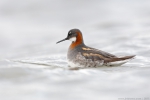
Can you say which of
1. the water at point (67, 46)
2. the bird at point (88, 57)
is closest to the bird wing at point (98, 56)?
the bird at point (88, 57)

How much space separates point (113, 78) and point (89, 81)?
1.86 feet

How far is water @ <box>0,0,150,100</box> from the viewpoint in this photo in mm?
9336

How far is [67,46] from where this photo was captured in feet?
57.1

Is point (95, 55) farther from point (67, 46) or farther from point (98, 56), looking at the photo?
point (67, 46)

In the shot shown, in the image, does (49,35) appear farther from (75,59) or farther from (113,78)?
(113,78)

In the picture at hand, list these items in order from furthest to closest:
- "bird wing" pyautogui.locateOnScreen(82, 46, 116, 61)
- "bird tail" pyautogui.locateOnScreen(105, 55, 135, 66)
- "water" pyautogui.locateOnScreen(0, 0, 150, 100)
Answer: "bird wing" pyautogui.locateOnScreen(82, 46, 116, 61)
"bird tail" pyautogui.locateOnScreen(105, 55, 135, 66)
"water" pyautogui.locateOnScreen(0, 0, 150, 100)

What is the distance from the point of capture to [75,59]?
11.9 meters

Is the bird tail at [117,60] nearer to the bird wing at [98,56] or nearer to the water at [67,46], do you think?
the bird wing at [98,56]

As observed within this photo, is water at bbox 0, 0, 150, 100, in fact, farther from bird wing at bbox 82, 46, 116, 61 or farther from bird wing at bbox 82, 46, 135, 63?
bird wing at bbox 82, 46, 116, 61

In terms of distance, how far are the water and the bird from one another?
24cm

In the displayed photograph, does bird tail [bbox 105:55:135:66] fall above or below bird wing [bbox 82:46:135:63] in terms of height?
below

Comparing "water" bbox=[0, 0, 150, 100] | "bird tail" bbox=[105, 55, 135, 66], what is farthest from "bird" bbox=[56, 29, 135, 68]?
"water" bbox=[0, 0, 150, 100]

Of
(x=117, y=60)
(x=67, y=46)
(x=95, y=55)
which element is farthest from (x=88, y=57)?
(x=67, y=46)

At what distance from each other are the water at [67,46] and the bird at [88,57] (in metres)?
0.24
